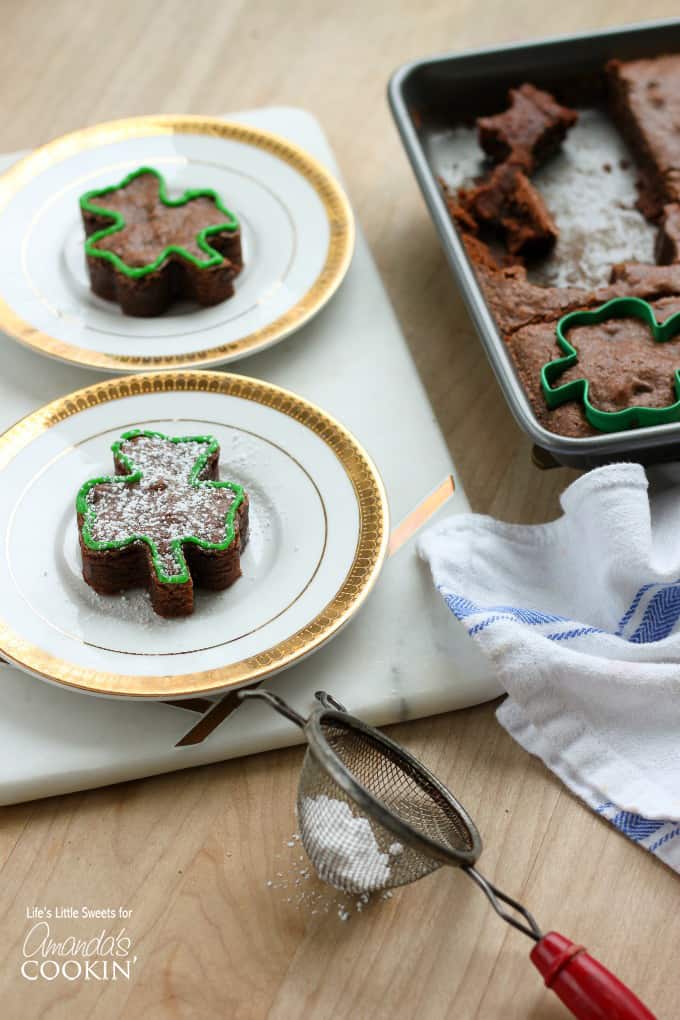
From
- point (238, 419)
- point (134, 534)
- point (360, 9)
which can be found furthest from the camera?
point (360, 9)

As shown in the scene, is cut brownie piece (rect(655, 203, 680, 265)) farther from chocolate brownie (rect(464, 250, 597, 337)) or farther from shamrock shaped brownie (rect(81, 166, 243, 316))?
shamrock shaped brownie (rect(81, 166, 243, 316))

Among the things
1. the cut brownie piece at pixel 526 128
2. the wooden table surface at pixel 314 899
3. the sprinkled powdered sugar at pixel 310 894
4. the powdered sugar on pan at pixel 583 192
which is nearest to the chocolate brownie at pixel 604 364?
the wooden table surface at pixel 314 899

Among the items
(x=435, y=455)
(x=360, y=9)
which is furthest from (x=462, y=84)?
(x=435, y=455)

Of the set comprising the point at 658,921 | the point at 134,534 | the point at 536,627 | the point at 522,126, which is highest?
the point at 134,534

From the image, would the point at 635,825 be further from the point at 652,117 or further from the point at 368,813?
the point at 652,117

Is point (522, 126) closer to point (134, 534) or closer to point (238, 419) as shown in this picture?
point (238, 419)
